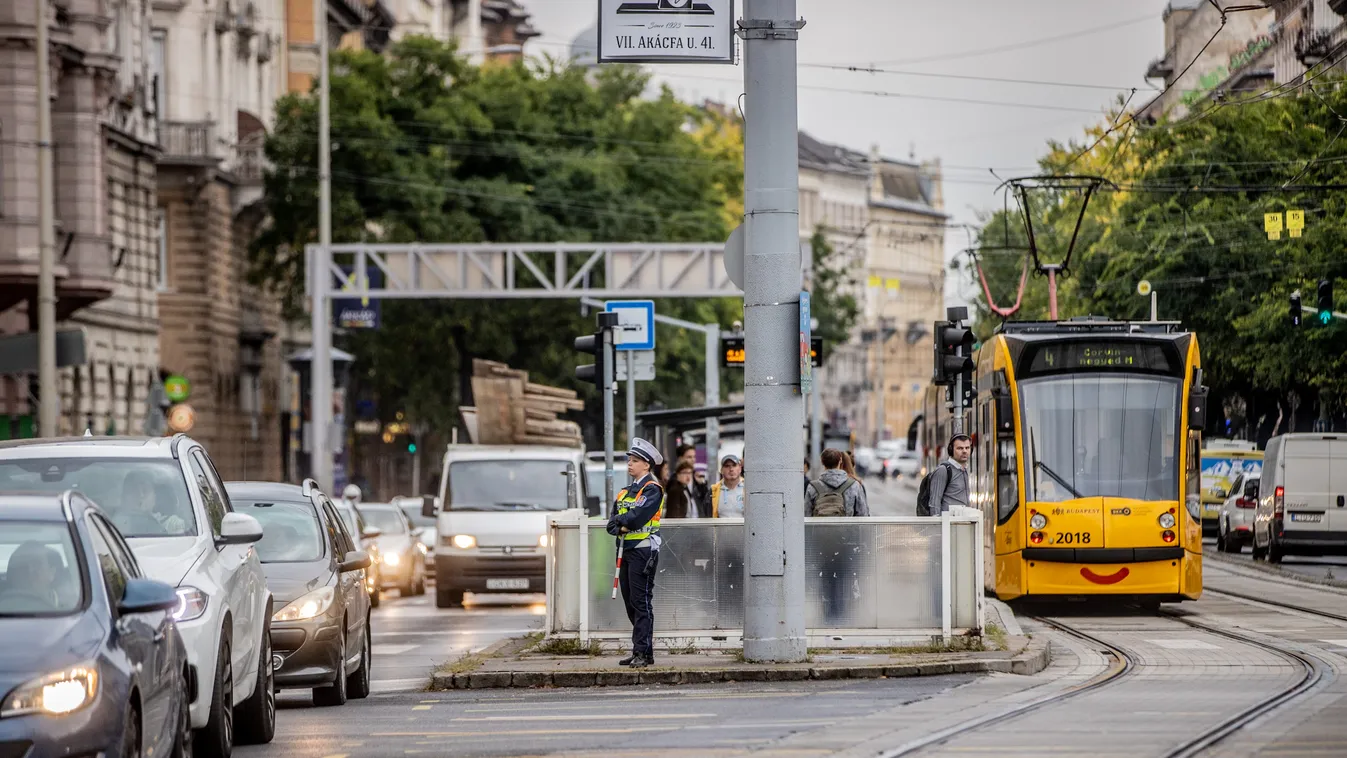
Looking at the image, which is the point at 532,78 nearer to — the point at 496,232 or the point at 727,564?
the point at 496,232

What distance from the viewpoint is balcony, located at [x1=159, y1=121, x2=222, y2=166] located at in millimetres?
56812

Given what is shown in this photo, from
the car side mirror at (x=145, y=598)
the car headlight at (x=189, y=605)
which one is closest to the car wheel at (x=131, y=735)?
the car side mirror at (x=145, y=598)

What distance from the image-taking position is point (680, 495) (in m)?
27.2

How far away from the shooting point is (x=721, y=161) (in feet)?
230

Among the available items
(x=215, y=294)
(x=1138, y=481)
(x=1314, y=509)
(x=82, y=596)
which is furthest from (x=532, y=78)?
(x=82, y=596)

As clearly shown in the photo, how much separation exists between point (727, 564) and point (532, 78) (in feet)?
152

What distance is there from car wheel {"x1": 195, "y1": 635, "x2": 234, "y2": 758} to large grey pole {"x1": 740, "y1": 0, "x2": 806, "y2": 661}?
6015mm

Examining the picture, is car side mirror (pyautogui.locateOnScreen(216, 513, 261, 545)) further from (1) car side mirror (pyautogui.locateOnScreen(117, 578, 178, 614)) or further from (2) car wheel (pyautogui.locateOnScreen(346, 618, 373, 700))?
(2) car wheel (pyautogui.locateOnScreen(346, 618, 373, 700))

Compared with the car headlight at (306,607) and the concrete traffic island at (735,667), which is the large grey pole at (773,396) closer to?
the concrete traffic island at (735,667)

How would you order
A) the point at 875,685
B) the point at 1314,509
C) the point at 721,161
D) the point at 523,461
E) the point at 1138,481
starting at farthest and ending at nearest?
the point at 721,161 < the point at 1314,509 < the point at 523,461 < the point at 1138,481 < the point at 875,685

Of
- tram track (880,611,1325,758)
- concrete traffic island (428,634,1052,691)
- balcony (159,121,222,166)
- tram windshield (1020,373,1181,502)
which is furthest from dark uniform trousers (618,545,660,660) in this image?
balcony (159,121,222,166)

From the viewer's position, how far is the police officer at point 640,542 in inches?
719

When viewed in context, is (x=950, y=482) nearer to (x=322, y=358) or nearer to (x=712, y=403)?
(x=712, y=403)

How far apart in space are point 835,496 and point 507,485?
12945 millimetres
